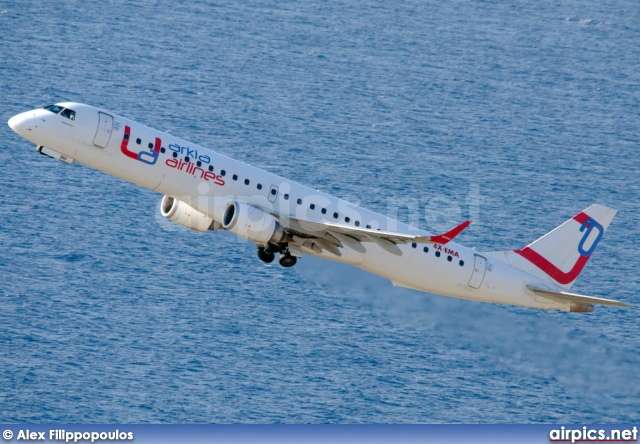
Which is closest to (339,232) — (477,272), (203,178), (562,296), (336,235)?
(336,235)

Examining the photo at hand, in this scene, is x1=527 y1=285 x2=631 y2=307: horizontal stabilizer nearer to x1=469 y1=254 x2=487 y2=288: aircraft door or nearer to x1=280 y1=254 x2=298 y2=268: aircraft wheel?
x1=469 y1=254 x2=487 y2=288: aircraft door

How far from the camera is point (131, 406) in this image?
131m

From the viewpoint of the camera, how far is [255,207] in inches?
2486

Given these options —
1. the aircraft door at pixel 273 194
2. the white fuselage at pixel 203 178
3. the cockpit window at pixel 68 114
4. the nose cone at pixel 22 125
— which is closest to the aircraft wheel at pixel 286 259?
the white fuselage at pixel 203 178

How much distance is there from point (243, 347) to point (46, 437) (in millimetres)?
35317

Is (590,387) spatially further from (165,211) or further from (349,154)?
(349,154)

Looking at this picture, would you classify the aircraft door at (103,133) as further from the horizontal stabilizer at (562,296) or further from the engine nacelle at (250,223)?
the horizontal stabilizer at (562,296)

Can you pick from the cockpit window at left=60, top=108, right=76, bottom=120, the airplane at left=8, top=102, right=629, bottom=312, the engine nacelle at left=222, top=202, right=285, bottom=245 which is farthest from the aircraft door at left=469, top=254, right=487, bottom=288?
the cockpit window at left=60, top=108, right=76, bottom=120

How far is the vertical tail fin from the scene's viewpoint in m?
72.6

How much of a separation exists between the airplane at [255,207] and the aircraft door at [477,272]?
0.06 m

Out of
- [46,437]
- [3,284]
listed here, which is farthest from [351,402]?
[3,284]

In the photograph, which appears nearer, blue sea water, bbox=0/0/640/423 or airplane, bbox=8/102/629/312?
airplane, bbox=8/102/629/312

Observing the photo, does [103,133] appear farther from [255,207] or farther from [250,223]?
[250,223]

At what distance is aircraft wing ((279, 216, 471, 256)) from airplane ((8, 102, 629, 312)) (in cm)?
6
